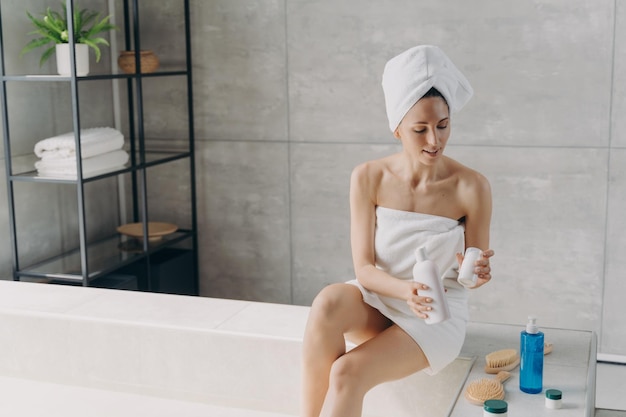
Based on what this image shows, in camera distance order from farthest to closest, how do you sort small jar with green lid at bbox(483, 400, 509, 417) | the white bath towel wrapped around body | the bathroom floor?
the bathroom floor → the white bath towel wrapped around body → small jar with green lid at bbox(483, 400, 509, 417)

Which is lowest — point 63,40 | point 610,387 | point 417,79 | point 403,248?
point 610,387

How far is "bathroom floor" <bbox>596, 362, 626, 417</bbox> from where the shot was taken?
2902 mm

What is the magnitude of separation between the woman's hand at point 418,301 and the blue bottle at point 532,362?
1.01 ft

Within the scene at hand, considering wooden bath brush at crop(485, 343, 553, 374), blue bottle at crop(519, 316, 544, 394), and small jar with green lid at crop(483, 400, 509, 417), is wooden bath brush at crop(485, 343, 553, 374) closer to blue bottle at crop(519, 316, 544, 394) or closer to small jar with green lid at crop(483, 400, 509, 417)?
blue bottle at crop(519, 316, 544, 394)

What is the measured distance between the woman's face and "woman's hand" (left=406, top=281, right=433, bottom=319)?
1.04 ft

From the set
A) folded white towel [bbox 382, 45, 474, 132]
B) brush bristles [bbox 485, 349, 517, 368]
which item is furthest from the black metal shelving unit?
brush bristles [bbox 485, 349, 517, 368]

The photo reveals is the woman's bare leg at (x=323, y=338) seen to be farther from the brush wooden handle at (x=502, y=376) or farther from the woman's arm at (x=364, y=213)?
the brush wooden handle at (x=502, y=376)

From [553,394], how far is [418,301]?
0.39 m

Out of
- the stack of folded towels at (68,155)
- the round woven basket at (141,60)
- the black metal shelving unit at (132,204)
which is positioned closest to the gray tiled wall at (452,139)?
the black metal shelving unit at (132,204)

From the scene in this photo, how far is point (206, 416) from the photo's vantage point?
2.27 m

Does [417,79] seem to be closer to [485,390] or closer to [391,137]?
[485,390]

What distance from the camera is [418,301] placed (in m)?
1.79

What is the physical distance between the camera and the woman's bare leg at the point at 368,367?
1.80 metres

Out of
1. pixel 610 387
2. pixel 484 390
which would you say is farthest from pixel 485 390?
pixel 610 387
